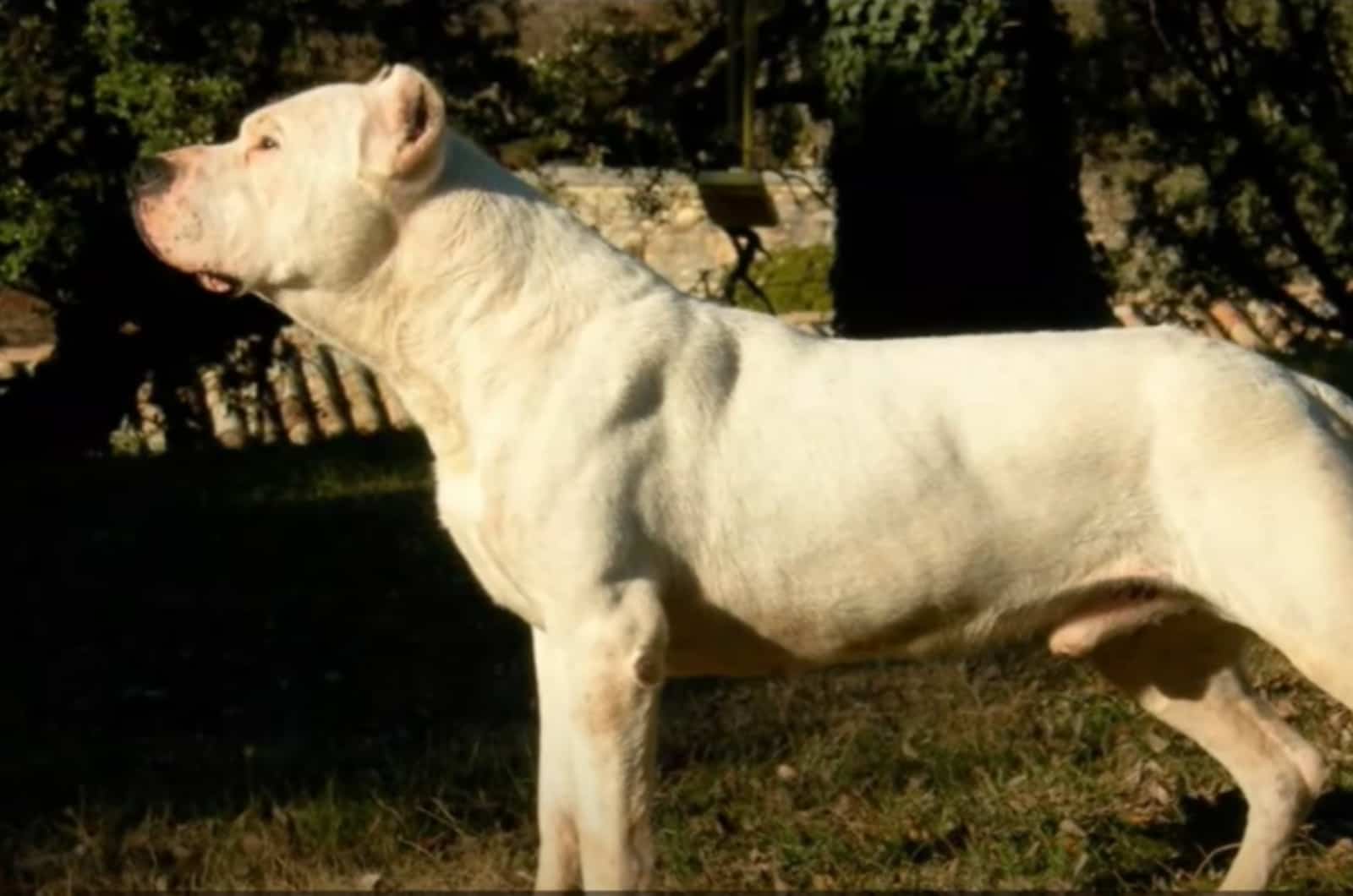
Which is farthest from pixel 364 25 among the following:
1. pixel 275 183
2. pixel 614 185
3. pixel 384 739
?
pixel 275 183

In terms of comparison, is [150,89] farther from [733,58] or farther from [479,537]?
[479,537]

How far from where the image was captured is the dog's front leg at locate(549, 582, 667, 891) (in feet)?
19.0

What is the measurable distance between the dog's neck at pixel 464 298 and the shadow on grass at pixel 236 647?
5.13ft

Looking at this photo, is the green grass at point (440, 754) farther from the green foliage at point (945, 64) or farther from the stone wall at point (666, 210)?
the stone wall at point (666, 210)

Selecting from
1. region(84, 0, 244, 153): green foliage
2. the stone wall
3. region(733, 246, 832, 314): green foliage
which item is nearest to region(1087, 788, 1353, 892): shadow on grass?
region(84, 0, 244, 153): green foliage

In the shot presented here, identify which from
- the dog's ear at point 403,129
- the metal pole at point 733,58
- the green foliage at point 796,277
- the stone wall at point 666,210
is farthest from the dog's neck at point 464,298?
the green foliage at point 796,277

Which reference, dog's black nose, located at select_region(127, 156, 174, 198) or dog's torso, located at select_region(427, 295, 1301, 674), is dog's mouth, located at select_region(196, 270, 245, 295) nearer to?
dog's black nose, located at select_region(127, 156, 174, 198)

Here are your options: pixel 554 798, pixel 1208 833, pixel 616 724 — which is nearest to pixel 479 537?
pixel 616 724

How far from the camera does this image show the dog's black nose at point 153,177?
6227 mm

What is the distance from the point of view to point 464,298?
612 centimetres

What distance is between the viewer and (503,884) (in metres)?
6.52

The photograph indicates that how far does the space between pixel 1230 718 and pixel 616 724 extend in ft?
5.47

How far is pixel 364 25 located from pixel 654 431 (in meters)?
10.8

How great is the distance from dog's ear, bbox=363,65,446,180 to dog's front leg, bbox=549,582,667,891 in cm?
107
